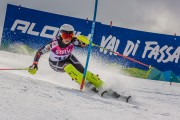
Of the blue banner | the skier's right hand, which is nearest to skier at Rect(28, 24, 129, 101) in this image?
the skier's right hand

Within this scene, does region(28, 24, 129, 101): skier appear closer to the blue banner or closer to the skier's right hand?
the skier's right hand

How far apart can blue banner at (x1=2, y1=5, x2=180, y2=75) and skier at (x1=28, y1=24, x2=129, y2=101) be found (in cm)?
597

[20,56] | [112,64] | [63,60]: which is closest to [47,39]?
[20,56]

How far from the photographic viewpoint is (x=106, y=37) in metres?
14.8

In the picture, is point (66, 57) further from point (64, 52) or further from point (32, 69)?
point (32, 69)

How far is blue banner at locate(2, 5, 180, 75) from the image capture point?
1454 centimetres

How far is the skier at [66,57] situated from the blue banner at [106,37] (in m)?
5.97

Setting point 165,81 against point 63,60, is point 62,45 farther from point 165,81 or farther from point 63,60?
point 165,81

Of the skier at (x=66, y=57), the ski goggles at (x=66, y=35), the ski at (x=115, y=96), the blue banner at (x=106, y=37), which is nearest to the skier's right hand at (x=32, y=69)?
the skier at (x=66, y=57)

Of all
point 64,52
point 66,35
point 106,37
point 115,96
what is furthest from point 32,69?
point 106,37

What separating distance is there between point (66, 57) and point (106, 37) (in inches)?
243

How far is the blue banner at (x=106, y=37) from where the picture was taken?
14539 mm

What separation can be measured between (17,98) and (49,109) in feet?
1.81

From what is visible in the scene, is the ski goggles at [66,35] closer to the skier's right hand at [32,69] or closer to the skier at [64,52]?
the skier at [64,52]
